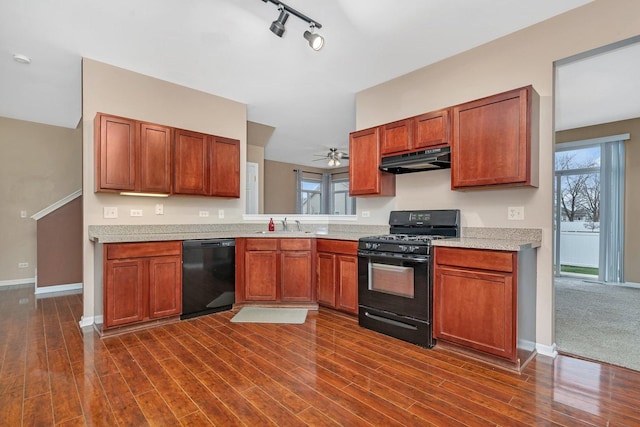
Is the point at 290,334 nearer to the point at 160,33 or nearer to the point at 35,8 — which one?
the point at 160,33

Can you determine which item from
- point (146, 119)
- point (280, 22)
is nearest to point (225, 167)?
point (146, 119)

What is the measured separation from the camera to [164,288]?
324 centimetres

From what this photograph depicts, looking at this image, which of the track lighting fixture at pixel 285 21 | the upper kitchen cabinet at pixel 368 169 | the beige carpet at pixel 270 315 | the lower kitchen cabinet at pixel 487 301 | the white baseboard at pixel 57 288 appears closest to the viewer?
the lower kitchen cabinet at pixel 487 301

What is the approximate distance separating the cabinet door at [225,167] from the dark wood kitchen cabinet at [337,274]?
1.38 m

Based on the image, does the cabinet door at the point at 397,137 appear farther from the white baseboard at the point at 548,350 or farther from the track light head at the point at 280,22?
the white baseboard at the point at 548,350

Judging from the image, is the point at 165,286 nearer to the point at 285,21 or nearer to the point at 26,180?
the point at 285,21

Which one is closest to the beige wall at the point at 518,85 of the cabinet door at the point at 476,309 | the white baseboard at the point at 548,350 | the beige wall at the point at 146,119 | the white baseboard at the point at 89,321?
the white baseboard at the point at 548,350

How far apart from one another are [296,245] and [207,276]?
1.07m

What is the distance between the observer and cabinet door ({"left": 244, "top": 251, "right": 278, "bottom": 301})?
379cm

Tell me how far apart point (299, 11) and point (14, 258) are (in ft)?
19.6

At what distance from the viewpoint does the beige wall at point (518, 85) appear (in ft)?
7.96

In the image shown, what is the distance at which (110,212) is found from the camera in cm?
340

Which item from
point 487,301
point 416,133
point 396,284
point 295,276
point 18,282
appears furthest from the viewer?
point 18,282

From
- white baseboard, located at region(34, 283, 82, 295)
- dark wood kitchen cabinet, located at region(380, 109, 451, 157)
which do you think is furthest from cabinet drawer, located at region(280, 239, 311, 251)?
white baseboard, located at region(34, 283, 82, 295)
